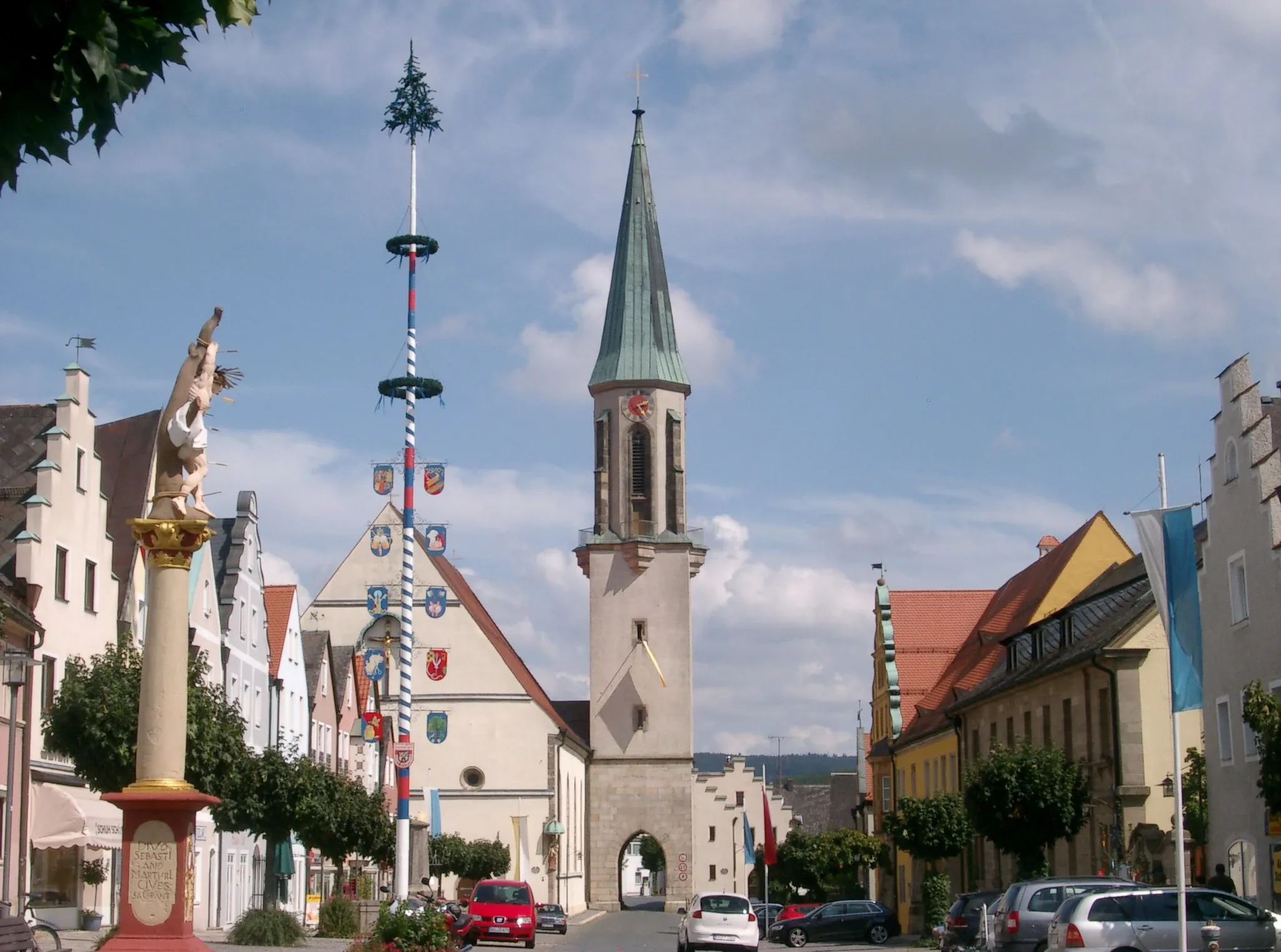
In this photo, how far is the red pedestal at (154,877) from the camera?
1742 centimetres

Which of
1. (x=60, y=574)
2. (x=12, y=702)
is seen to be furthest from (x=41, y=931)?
(x=12, y=702)

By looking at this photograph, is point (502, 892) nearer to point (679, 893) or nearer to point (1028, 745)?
point (1028, 745)

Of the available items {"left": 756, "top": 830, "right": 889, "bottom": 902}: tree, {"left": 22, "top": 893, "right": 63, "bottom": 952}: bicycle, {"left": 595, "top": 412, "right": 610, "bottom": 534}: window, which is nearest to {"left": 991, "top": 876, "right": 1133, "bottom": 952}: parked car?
{"left": 22, "top": 893, "right": 63, "bottom": 952}: bicycle

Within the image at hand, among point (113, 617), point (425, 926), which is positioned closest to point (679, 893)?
point (113, 617)

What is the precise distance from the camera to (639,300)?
7975cm

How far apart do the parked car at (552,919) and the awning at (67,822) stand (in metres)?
18.7

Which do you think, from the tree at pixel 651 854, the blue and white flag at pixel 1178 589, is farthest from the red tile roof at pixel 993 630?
the tree at pixel 651 854

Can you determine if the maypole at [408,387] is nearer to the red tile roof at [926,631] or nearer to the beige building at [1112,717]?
the beige building at [1112,717]

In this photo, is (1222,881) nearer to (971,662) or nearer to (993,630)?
(993,630)

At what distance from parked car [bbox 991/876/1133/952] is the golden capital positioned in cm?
1340

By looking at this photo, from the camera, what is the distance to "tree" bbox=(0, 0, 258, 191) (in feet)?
22.5

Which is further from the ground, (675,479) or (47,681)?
(675,479)

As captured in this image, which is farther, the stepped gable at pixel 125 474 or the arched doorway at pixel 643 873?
the arched doorway at pixel 643 873

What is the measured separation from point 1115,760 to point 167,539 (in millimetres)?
23536
